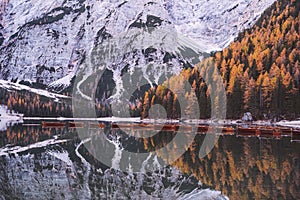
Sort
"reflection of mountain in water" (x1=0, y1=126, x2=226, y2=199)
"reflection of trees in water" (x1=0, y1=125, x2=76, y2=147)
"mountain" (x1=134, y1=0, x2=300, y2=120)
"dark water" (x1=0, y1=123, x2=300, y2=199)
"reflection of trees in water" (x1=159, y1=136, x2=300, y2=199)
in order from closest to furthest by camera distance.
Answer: "reflection of trees in water" (x1=159, y1=136, x2=300, y2=199), "dark water" (x1=0, y1=123, x2=300, y2=199), "reflection of mountain in water" (x1=0, y1=126, x2=226, y2=199), "reflection of trees in water" (x1=0, y1=125, x2=76, y2=147), "mountain" (x1=134, y1=0, x2=300, y2=120)

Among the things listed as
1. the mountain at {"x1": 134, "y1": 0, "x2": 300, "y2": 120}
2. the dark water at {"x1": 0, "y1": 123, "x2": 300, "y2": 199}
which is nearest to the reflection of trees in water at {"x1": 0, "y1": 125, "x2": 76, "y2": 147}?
the dark water at {"x1": 0, "y1": 123, "x2": 300, "y2": 199}

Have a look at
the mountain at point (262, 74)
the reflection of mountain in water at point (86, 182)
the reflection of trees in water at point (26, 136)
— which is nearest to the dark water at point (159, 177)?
the reflection of mountain in water at point (86, 182)

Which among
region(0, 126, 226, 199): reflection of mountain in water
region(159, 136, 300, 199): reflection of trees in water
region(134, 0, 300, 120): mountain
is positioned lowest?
region(0, 126, 226, 199): reflection of mountain in water

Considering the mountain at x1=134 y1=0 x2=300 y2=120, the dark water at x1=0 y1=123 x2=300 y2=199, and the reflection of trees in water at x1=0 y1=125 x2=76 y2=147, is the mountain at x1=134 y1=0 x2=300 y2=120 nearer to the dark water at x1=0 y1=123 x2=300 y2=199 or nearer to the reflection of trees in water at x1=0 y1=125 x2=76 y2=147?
the reflection of trees in water at x1=0 y1=125 x2=76 y2=147

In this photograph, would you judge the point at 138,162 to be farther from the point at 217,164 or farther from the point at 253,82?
the point at 253,82

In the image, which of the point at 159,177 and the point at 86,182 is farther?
the point at 159,177

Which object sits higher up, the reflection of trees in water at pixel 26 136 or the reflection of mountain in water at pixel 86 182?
the reflection of trees in water at pixel 26 136

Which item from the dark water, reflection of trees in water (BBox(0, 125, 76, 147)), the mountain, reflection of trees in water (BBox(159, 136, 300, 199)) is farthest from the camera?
the mountain

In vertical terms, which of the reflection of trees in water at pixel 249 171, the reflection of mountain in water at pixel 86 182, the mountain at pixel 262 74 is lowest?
the reflection of mountain in water at pixel 86 182

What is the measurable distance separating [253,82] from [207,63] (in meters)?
28.4

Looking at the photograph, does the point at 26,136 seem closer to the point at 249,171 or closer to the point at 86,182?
the point at 86,182

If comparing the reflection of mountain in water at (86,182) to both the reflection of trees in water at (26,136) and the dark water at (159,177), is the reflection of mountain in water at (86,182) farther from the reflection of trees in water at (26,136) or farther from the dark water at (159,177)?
the reflection of trees in water at (26,136)

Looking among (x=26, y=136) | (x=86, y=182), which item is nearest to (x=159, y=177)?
(x=86, y=182)

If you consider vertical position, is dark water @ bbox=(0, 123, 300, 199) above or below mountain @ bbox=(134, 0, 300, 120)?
below
